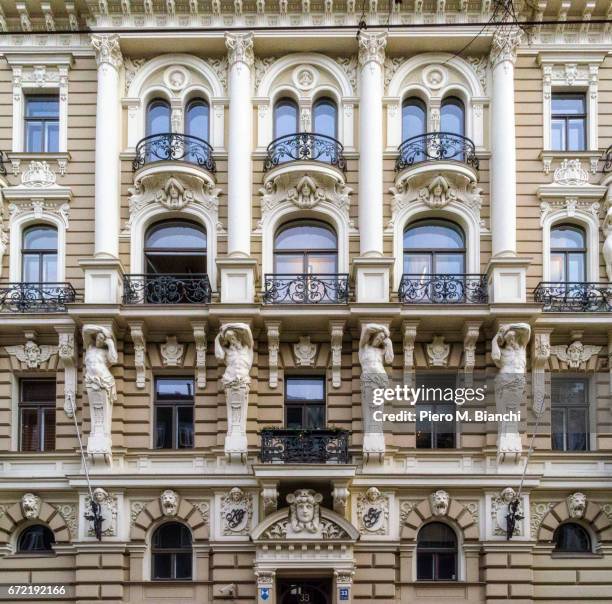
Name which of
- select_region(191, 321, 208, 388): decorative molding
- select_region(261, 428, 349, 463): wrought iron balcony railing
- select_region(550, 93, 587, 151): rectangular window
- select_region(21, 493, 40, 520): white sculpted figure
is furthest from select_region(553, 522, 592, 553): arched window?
select_region(21, 493, 40, 520): white sculpted figure

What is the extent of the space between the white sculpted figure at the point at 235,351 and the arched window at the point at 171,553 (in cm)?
372

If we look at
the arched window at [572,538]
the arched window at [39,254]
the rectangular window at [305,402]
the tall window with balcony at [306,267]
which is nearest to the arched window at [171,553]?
the rectangular window at [305,402]

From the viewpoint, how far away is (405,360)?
85.2 ft

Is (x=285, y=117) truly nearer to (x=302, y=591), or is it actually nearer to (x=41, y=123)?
(x=41, y=123)

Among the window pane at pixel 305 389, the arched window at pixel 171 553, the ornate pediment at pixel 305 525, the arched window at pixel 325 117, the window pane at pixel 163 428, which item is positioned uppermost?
the arched window at pixel 325 117

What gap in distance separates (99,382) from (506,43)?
13.1 metres

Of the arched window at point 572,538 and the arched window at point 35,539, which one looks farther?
the arched window at point 35,539

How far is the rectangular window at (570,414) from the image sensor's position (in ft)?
85.7

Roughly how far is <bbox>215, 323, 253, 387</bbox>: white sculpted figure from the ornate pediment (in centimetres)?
307

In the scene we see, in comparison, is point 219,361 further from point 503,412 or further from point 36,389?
point 503,412

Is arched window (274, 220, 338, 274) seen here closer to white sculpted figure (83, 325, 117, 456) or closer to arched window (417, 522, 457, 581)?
white sculpted figure (83, 325, 117, 456)

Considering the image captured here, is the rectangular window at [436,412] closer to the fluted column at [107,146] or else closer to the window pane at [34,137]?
the fluted column at [107,146]

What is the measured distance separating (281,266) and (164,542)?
7331 millimetres

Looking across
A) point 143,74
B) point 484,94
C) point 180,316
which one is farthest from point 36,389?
point 484,94
